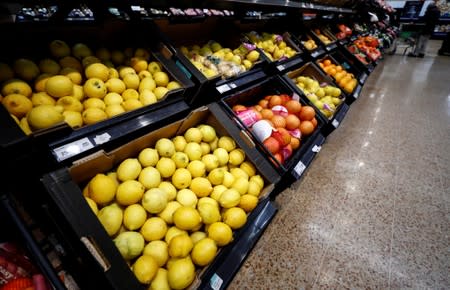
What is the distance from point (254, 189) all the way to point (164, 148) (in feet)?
1.86

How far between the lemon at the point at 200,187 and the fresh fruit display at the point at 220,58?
2.39 feet

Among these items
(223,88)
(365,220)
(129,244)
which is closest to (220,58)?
(223,88)

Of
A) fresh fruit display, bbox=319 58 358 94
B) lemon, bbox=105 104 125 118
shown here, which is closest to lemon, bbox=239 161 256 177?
lemon, bbox=105 104 125 118

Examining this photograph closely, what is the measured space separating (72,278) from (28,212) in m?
0.30

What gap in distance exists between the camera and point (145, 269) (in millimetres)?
955

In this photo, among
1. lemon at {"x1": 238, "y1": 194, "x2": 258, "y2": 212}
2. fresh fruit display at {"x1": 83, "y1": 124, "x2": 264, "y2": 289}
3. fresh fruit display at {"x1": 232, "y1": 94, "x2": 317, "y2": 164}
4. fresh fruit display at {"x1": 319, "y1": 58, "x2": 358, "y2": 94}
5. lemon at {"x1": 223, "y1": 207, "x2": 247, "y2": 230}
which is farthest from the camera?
fresh fruit display at {"x1": 319, "y1": 58, "x2": 358, "y2": 94}

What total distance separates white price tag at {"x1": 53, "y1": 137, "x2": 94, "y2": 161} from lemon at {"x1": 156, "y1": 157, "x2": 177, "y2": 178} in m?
0.39

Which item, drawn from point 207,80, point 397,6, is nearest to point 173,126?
point 207,80

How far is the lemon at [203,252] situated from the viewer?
3.49 ft

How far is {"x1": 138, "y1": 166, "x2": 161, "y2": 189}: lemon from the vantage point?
1187 millimetres

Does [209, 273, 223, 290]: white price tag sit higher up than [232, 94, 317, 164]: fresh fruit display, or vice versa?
[232, 94, 317, 164]: fresh fruit display

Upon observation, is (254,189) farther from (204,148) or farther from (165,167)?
(165,167)

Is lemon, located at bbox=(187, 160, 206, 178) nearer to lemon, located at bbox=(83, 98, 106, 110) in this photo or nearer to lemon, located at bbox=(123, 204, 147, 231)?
lemon, located at bbox=(123, 204, 147, 231)

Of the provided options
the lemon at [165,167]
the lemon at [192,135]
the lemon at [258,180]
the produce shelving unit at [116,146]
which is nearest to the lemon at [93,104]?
the produce shelving unit at [116,146]
